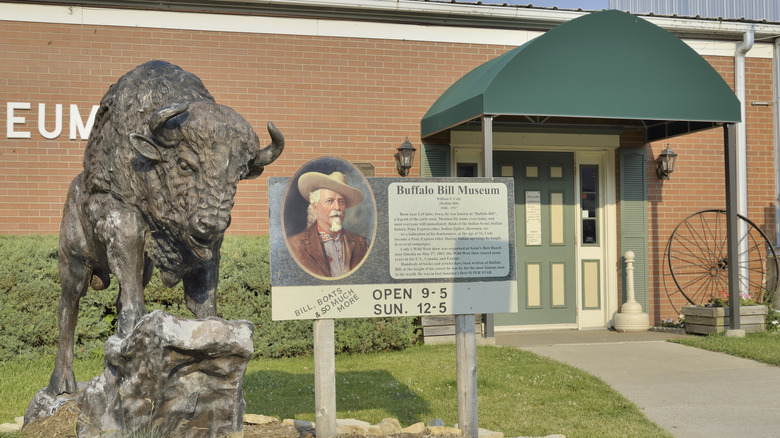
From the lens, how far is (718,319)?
9547mm

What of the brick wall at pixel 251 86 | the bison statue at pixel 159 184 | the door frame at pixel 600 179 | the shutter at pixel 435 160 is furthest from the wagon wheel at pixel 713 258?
the bison statue at pixel 159 184

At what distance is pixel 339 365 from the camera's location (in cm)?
788

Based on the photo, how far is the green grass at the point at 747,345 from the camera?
7984 millimetres

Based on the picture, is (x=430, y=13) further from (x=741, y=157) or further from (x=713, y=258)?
(x=713, y=258)

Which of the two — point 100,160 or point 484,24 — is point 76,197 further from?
point 484,24

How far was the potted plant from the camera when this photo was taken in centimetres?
956

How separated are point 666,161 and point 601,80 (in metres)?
2.92

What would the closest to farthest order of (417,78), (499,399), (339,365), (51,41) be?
(499,399) → (339,365) → (51,41) → (417,78)

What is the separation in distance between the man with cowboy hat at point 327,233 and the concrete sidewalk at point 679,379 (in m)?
2.77

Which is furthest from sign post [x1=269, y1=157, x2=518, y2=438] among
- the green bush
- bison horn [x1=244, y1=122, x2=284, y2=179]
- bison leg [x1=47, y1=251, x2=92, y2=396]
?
the green bush

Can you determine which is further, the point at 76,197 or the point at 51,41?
the point at 51,41

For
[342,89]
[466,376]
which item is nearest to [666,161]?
[342,89]

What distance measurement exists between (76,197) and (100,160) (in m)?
0.45

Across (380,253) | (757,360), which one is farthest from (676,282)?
(380,253)
